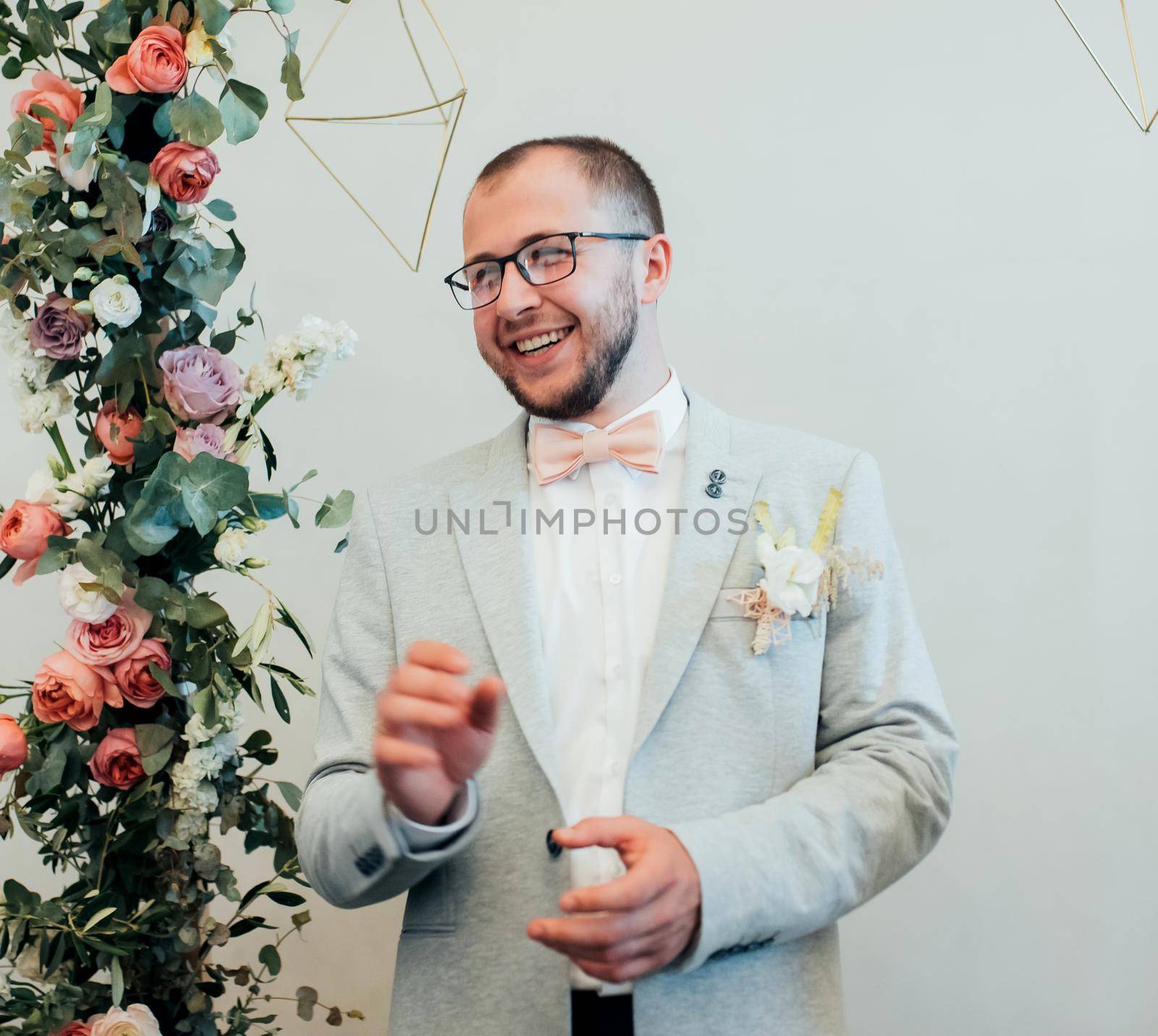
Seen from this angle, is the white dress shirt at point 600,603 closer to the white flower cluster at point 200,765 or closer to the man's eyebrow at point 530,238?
the man's eyebrow at point 530,238

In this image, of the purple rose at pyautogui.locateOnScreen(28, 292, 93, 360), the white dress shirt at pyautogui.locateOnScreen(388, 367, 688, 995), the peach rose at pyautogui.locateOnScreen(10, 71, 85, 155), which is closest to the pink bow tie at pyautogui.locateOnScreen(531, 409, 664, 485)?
the white dress shirt at pyautogui.locateOnScreen(388, 367, 688, 995)

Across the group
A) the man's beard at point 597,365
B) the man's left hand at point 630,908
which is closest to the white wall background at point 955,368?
the man's beard at point 597,365

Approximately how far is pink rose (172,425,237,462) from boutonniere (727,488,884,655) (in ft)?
2.35

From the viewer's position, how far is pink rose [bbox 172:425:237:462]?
156 centimetres

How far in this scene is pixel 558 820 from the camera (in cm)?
140

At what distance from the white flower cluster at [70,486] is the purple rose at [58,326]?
0.50 feet

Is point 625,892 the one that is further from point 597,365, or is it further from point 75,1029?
point 75,1029

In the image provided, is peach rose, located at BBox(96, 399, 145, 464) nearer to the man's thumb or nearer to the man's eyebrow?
the man's eyebrow

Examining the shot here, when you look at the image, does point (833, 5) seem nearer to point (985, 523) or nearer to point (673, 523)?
point (985, 523)

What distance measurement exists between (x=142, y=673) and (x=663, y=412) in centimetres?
81

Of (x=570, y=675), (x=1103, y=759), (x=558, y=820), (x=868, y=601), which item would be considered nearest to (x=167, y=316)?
(x=570, y=675)

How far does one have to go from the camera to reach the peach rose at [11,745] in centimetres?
155

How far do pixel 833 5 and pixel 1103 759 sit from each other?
149 cm

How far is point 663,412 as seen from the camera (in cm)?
170
